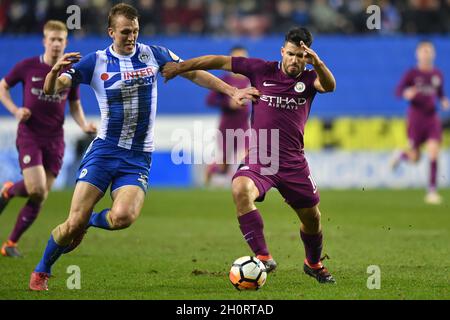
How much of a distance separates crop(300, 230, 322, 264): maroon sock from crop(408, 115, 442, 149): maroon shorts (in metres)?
9.70

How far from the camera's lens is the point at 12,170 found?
1956cm

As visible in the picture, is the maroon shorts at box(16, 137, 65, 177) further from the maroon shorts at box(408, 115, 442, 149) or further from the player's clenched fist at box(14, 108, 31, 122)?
the maroon shorts at box(408, 115, 442, 149)

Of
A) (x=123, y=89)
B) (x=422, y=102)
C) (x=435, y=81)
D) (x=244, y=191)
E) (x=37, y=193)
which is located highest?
(x=435, y=81)

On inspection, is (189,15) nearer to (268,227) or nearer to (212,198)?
(212,198)

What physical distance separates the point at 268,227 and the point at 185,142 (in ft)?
24.1

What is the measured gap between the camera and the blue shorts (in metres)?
7.98

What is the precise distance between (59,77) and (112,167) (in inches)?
37.9

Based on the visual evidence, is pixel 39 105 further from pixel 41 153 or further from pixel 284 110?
pixel 284 110

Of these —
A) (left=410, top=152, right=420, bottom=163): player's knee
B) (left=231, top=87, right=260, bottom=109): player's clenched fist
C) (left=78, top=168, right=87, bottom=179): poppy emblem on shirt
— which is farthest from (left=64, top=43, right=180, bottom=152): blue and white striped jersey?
(left=410, top=152, right=420, bottom=163): player's knee

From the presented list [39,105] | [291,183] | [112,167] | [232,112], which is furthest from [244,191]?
[232,112]

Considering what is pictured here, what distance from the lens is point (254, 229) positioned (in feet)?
26.3

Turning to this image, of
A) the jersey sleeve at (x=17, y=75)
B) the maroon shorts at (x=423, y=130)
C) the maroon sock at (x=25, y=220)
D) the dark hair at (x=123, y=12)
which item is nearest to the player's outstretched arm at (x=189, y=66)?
the dark hair at (x=123, y=12)

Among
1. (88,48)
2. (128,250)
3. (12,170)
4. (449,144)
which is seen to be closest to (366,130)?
(449,144)
